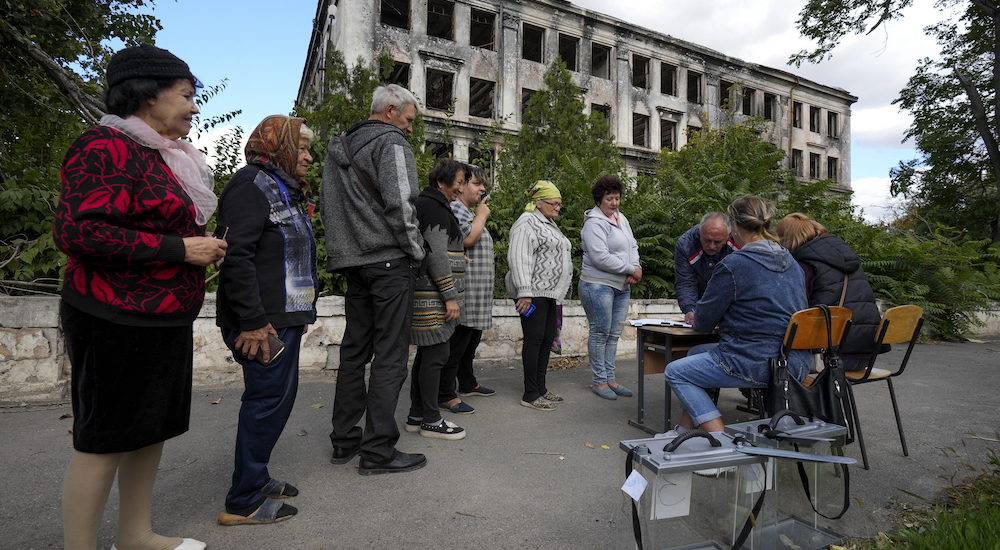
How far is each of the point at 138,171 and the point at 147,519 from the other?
4.53ft

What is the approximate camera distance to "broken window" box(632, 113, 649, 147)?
31.9 metres

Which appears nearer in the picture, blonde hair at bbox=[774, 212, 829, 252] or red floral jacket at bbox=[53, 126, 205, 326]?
red floral jacket at bbox=[53, 126, 205, 326]

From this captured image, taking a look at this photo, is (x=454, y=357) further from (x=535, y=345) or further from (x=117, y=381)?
(x=117, y=381)

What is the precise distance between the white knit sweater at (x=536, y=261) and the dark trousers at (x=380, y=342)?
1668mm

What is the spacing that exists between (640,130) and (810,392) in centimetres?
3282

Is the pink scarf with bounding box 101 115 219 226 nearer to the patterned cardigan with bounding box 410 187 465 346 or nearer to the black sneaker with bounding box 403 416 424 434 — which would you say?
the patterned cardigan with bounding box 410 187 465 346

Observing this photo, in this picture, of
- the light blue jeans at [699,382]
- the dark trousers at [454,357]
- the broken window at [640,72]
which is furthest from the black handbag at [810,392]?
the broken window at [640,72]

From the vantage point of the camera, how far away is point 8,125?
330 inches

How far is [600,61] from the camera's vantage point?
103 ft

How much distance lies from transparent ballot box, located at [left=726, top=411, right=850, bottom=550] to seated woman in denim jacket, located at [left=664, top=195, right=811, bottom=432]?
2.13ft

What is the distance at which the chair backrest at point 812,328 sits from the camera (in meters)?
2.93

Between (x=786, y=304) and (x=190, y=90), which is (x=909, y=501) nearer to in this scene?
(x=786, y=304)

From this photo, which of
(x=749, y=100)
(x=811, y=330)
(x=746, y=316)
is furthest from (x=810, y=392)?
(x=749, y=100)

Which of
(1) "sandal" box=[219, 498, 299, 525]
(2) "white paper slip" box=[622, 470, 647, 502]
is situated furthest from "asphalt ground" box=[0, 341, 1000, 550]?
(2) "white paper slip" box=[622, 470, 647, 502]
